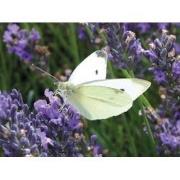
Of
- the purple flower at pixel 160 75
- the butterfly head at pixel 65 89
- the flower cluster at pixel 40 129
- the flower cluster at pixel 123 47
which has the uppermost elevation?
the flower cluster at pixel 123 47

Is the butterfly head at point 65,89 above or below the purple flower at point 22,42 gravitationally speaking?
below

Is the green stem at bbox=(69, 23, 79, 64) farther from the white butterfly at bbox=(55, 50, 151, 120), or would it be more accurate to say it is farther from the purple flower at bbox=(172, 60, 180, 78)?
the purple flower at bbox=(172, 60, 180, 78)

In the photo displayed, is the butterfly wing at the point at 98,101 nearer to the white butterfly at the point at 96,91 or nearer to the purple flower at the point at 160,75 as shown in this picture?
the white butterfly at the point at 96,91

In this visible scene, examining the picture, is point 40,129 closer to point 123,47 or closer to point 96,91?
point 96,91

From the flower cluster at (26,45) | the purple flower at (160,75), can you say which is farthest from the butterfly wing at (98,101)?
the flower cluster at (26,45)

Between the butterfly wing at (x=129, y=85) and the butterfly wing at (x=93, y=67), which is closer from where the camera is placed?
the butterfly wing at (x=129, y=85)

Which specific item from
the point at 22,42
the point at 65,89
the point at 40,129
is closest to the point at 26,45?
the point at 22,42
